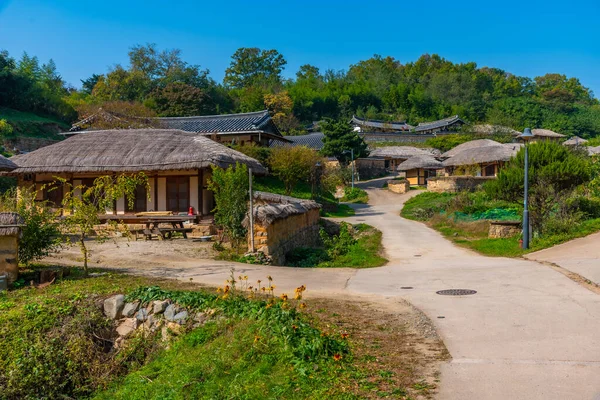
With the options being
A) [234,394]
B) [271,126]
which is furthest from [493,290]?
[271,126]

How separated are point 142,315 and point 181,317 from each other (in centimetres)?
79

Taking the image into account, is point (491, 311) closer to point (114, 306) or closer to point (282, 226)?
point (114, 306)

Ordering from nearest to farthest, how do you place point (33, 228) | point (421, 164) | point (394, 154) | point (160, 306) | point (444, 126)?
point (160, 306)
point (33, 228)
point (421, 164)
point (394, 154)
point (444, 126)

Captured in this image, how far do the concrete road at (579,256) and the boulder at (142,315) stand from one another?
8226mm

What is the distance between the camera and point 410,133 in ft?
202

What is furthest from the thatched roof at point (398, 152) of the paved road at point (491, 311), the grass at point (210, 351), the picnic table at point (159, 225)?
the grass at point (210, 351)

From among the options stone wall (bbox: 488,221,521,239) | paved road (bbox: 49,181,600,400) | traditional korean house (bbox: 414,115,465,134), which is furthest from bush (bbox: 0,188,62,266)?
traditional korean house (bbox: 414,115,465,134)

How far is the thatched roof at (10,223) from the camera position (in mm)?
9531

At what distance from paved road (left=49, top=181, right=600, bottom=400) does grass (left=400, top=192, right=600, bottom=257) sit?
1.25 metres

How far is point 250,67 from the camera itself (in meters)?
79.6

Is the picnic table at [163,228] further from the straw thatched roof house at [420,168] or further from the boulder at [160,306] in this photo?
the straw thatched roof house at [420,168]

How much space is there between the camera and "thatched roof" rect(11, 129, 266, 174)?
1952cm

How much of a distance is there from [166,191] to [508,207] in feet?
47.7

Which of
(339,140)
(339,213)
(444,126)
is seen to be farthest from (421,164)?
(444,126)
